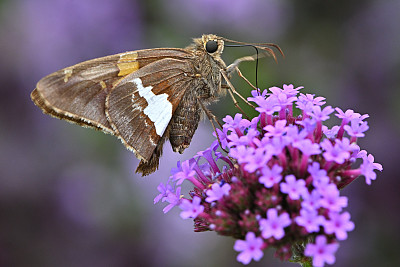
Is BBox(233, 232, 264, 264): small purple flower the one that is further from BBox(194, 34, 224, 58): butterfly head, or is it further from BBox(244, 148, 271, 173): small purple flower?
BBox(194, 34, 224, 58): butterfly head

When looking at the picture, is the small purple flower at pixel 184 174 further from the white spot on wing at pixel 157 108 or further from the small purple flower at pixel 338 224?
the small purple flower at pixel 338 224

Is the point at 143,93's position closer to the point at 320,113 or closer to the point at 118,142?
the point at 320,113

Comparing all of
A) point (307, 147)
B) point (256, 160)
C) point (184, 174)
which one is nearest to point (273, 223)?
point (256, 160)

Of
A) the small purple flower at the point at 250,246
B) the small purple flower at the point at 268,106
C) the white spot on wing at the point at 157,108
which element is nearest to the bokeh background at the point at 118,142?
the white spot on wing at the point at 157,108

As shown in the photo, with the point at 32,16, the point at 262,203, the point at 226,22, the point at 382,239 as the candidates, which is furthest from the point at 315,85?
the point at 32,16

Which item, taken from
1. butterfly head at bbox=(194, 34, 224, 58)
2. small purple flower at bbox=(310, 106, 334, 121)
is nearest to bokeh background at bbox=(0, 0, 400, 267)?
butterfly head at bbox=(194, 34, 224, 58)
